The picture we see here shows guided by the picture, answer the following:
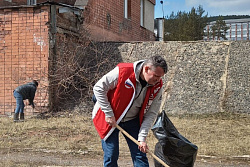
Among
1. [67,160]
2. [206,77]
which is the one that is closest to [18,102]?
[67,160]

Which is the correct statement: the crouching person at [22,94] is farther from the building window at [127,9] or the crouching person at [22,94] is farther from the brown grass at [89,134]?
the building window at [127,9]

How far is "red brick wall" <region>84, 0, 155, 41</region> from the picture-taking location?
12.5 meters

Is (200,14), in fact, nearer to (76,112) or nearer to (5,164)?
(76,112)

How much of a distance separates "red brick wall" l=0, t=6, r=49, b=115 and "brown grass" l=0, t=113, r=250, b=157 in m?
1.18

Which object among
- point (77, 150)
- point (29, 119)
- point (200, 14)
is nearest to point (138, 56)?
point (29, 119)

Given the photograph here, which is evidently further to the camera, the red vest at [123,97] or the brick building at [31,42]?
the brick building at [31,42]

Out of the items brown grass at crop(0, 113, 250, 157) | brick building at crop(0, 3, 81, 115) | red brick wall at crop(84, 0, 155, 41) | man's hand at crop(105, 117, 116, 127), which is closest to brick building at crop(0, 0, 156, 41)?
red brick wall at crop(84, 0, 155, 41)

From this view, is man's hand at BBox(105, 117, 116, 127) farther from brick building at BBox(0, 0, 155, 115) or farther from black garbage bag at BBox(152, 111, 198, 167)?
brick building at BBox(0, 0, 155, 115)

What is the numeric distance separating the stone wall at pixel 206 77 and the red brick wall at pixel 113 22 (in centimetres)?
280

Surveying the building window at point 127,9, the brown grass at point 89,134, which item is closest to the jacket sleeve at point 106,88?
the brown grass at point 89,134

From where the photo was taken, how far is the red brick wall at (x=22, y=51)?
1021cm

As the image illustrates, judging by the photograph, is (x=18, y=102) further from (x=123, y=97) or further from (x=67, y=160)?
(x=123, y=97)

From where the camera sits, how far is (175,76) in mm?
10680

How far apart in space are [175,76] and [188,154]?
6.98 meters
